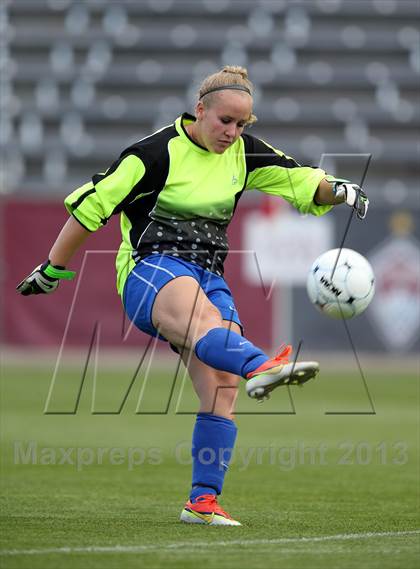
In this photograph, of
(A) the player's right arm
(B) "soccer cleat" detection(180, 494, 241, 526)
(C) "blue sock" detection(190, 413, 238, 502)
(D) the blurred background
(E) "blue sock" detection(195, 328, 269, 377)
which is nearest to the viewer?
(E) "blue sock" detection(195, 328, 269, 377)

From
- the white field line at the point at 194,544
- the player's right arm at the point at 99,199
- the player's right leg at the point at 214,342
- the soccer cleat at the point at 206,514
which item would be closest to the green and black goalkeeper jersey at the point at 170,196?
the player's right arm at the point at 99,199

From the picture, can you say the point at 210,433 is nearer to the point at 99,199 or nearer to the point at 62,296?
the point at 99,199

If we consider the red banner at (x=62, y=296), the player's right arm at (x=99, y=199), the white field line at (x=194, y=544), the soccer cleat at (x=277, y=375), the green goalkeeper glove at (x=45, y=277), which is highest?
the red banner at (x=62, y=296)

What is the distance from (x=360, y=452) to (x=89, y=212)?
3765mm

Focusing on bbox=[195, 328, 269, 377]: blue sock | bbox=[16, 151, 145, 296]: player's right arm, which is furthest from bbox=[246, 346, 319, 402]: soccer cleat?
bbox=[16, 151, 145, 296]: player's right arm

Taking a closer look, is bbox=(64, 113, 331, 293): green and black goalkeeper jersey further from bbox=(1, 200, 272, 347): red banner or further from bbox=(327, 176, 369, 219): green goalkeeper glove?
bbox=(1, 200, 272, 347): red banner

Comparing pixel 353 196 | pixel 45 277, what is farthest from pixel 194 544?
pixel 353 196

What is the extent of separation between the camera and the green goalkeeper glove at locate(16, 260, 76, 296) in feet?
16.4

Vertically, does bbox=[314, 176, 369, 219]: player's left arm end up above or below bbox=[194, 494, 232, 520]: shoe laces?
above

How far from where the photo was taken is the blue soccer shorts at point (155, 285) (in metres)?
4.89

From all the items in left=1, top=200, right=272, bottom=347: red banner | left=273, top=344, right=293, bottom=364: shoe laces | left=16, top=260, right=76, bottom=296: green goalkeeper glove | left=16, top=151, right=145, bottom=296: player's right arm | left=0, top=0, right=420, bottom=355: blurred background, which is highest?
left=0, top=0, right=420, bottom=355: blurred background

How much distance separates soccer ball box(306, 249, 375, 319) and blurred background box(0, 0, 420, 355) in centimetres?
1152

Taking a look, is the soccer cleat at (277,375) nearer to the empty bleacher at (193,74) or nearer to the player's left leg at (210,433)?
the player's left leg at (210,433)

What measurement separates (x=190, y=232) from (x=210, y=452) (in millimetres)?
922
